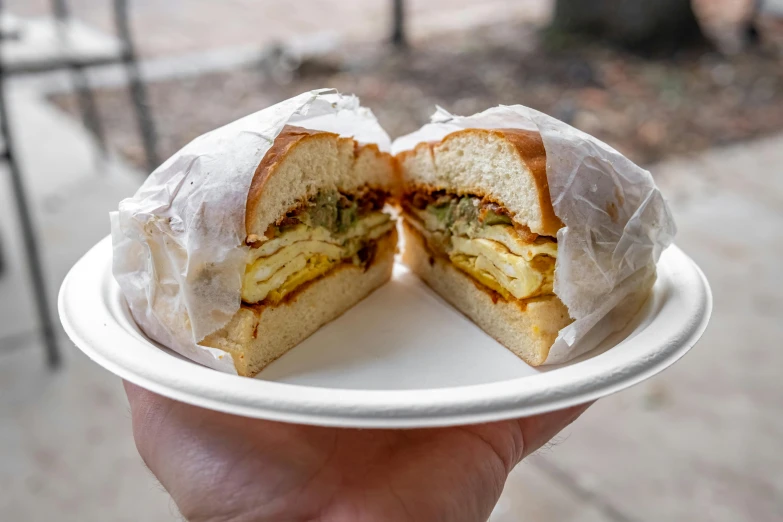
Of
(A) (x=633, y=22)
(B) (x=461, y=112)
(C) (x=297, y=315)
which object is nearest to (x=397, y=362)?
(C) (x=297, y=315)

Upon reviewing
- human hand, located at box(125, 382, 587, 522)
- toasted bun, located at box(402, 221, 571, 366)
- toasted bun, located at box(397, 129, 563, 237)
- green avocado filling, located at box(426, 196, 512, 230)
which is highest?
toasted bun, located at box(397, 129, 563, 237)

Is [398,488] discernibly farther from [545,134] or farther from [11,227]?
[11,227]

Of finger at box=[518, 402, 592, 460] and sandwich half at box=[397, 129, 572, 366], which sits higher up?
sandwich half at box=[397, 129, 572, 366]

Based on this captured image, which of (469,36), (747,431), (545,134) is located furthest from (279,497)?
(469,36)

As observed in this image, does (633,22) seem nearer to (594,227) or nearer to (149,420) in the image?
(594,227)

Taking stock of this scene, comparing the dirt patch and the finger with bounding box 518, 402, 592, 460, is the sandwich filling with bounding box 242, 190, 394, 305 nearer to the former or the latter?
the finger with bounding box 518, 402, 592, 460

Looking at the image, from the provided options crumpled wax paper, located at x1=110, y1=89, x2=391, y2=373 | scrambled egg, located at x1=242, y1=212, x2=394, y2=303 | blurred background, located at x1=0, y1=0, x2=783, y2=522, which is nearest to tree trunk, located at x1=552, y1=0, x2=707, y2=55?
blurred background, located at x1=0, y1=0, x2=783, y2=522
